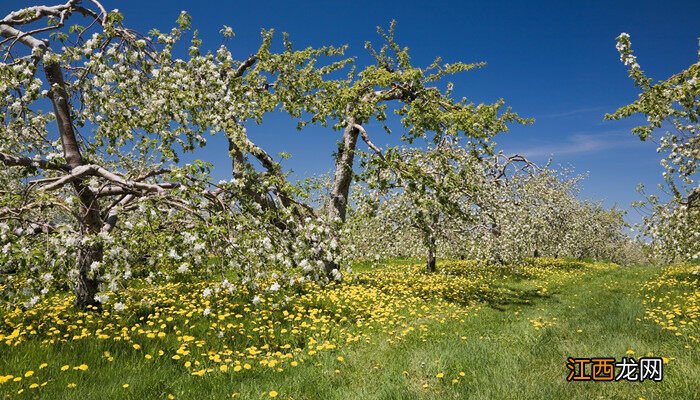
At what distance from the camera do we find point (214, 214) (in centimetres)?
660

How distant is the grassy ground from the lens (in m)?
5.74

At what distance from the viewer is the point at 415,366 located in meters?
6.82

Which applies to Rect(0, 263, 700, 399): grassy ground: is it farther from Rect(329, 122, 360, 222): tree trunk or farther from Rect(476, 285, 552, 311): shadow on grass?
Rect(329, 122, 360, 222): tree trunk

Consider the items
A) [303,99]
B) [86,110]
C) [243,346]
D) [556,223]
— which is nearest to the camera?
[243,346]

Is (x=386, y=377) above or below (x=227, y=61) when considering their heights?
below

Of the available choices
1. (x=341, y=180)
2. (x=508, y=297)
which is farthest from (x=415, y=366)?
(x=508, y=297)

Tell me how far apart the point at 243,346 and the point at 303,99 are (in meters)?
7.96

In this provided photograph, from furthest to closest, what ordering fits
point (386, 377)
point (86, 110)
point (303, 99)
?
point (303, 99)
point (86, 110)
point (386, 377)

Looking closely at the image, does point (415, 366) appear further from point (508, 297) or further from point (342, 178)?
point (508, 297)


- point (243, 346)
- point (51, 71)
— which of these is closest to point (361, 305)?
point (243, 346)

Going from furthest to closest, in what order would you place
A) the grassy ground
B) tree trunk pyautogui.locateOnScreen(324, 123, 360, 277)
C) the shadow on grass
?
tree trunk pyautogui.locateOnScreen(324, 123, 360, 277) < the shadow on grass < the grassy ground

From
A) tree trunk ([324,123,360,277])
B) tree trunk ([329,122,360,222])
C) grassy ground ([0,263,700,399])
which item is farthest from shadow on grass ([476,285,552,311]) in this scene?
tree trunk ([329,122,360,222])

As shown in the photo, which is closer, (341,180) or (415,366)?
(415,366)

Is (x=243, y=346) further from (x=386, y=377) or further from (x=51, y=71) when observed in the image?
(x=51, y=71)
